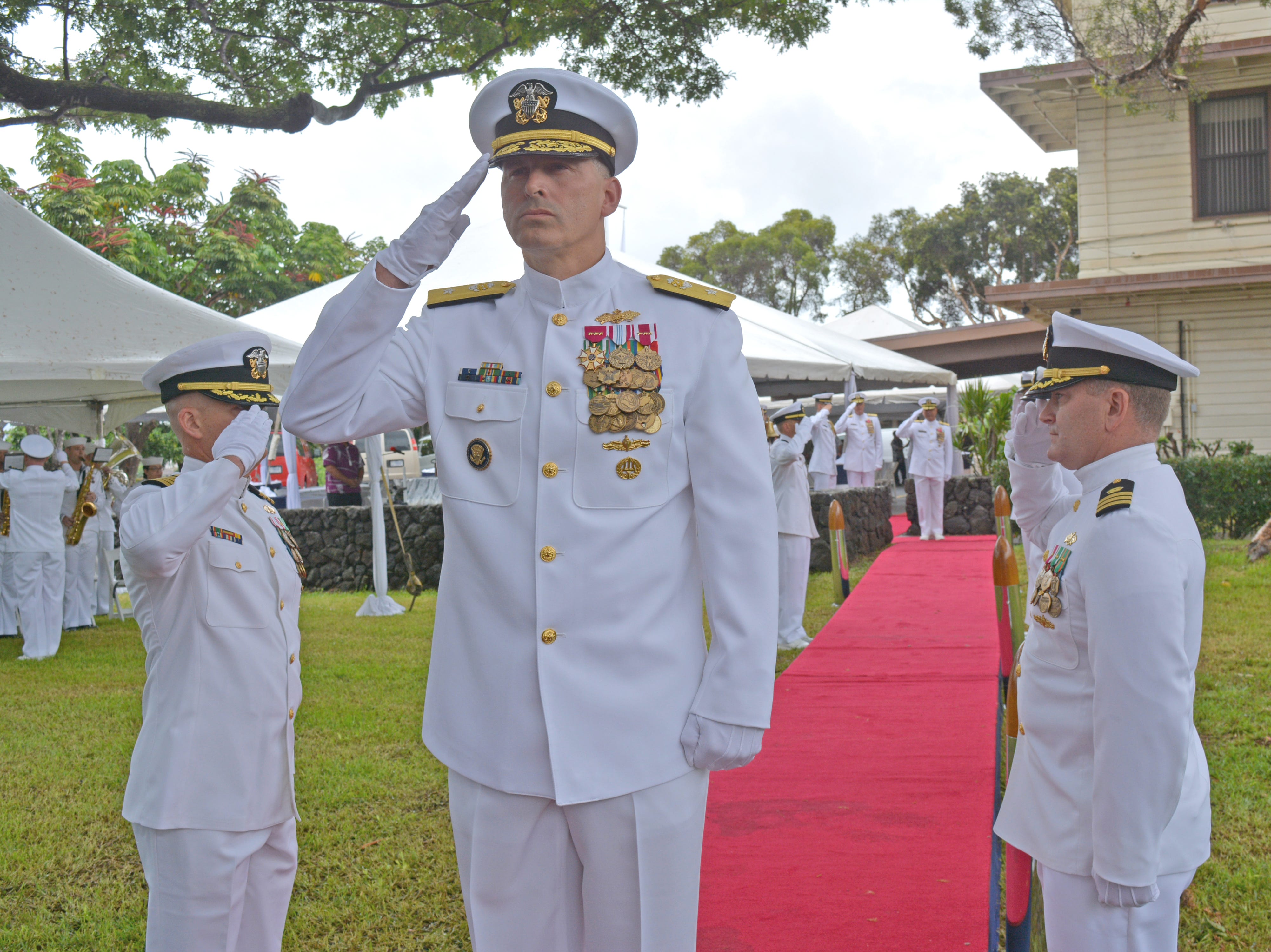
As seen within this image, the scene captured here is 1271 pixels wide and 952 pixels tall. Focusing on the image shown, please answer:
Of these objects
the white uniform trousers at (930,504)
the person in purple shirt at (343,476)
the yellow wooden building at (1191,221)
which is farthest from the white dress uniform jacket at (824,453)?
the person in purple shirt at (343,476)

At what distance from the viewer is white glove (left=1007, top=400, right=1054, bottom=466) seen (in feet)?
10.0

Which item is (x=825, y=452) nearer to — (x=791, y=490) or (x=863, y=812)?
(x=791, y=490)

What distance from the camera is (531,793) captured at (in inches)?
74.4

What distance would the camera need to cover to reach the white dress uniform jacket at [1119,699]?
2.06 meters

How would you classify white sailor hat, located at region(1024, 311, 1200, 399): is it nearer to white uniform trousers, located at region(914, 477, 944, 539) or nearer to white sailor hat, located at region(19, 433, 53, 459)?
white sailor hat, located at region(19, 433, 53, 459)

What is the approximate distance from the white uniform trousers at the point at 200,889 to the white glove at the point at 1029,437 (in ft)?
7.39

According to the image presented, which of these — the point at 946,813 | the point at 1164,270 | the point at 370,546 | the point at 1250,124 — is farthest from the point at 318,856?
the point at 1250,124

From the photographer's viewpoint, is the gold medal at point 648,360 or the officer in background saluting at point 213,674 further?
the officer in background saluting at point 213,674

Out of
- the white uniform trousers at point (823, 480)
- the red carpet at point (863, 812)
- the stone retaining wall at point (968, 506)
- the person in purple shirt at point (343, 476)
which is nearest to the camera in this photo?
the red carpet at point (863, 812)

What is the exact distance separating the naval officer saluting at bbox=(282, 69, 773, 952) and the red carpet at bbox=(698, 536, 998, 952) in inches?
59.4

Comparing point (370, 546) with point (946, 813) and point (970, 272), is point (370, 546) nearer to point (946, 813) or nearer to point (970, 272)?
point (946, 813)

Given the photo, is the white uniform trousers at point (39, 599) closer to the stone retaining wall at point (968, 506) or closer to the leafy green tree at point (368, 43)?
the leafy green tree at point (368, 43)

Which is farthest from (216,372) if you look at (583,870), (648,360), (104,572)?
(104,572)

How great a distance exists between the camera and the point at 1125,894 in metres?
2.06
